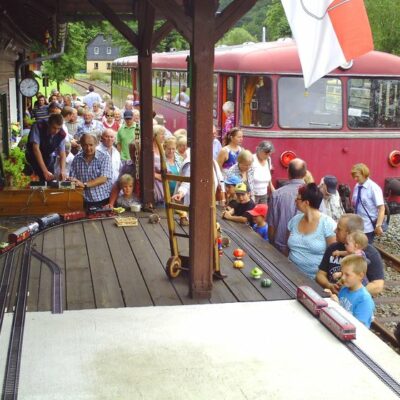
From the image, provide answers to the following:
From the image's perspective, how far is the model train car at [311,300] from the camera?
468 cm

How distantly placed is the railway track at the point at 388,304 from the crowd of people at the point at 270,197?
28.7 inches

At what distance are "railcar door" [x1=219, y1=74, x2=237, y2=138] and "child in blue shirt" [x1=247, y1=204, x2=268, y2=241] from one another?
3.63 metres

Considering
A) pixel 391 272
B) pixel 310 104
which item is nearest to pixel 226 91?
pixel 310 104

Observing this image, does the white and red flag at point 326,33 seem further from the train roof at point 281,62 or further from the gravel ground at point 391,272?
the train roof at point 281,62

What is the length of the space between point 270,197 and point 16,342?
3366 mm

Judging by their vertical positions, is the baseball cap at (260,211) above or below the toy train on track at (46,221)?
above

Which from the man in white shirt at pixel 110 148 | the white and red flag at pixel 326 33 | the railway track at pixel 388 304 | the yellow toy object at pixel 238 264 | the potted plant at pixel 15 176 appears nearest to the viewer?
the white and red flag at pixel 326 33

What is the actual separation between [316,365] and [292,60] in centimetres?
715

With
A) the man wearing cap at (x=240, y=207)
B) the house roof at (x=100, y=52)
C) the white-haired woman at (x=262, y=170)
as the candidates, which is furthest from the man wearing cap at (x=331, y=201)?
the house roof at (x=100, y=52)

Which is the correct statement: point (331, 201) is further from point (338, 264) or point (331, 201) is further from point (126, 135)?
point (126, 135)

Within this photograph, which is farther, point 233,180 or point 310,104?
point 310,104

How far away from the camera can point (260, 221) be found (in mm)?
7270

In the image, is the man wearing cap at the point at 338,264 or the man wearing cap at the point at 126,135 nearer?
the man wearing cap at the point at 338,264

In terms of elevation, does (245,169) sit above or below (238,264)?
above
